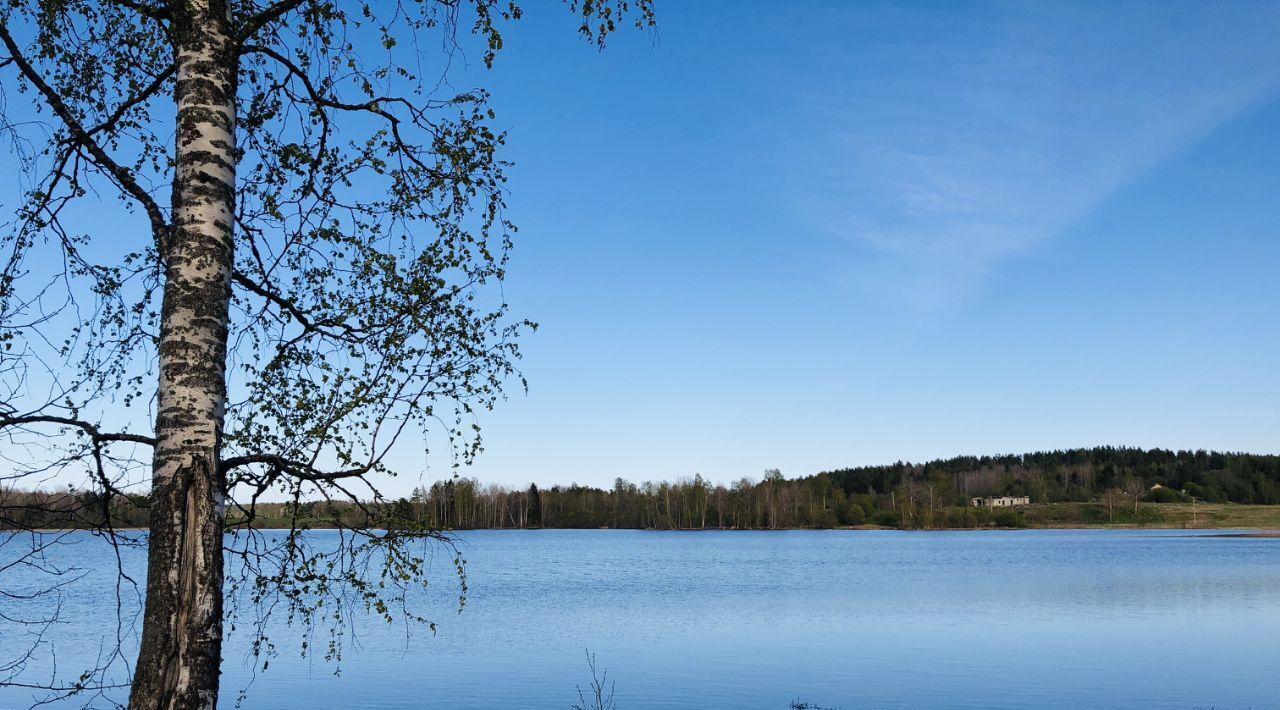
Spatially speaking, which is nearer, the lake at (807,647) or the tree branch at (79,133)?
the tree branch at (79,133)

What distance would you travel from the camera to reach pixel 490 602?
45500 millimetres

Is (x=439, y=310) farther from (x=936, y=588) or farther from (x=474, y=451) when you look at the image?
(x=936, y=588)

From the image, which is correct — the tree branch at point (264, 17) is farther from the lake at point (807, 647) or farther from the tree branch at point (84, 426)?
the lake at point (807, 647)

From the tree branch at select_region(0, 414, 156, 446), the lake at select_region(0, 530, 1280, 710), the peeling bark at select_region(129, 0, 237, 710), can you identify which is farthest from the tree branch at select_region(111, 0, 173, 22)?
the lake at select_region(0, 530, 1280, 710)

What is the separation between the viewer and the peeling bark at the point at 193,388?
513 cm

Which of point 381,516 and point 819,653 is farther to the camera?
point 819,653

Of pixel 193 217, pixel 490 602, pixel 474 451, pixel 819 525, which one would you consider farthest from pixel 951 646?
pixel 819 525

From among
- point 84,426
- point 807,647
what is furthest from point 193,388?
point 807,647

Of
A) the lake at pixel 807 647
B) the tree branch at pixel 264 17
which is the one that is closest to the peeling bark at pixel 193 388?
the tree branch at pixel 264 17

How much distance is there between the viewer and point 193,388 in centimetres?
535

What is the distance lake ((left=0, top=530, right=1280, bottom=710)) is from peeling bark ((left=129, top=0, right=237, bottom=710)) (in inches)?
701

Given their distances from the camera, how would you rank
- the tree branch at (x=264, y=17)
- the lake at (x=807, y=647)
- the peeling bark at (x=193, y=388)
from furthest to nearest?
1. the lake at (x=807, y=647)
2. the tree branch at (x=264, y=17)
3. the peeling bark at (x=193, y=388)

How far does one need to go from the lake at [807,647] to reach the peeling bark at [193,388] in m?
17.8

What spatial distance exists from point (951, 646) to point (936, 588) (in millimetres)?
22795
